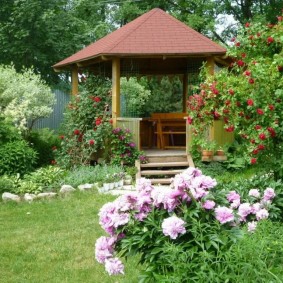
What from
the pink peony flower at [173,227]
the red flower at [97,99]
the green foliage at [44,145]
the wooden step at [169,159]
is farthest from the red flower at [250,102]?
the green foliage at [44,145]

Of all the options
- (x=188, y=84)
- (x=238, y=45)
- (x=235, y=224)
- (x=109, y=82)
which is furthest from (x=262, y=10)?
(x=235, y=224)

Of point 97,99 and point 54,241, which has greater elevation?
point 97,99

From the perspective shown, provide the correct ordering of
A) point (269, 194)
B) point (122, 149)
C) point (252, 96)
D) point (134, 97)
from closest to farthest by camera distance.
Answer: point (269, 194) → point (252, 96) → point (122, 149) → point (134, 97)

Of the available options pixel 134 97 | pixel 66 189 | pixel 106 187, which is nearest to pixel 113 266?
pixel 66 189

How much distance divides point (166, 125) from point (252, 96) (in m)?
7.83

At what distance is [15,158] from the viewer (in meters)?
10.4

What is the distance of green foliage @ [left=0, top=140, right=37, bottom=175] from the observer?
1032 centimetres

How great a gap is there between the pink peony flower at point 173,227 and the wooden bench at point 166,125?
9903 millimetres

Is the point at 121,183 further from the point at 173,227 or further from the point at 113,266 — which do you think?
the point at 173,227

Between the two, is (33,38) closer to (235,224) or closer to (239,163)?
(239,163)

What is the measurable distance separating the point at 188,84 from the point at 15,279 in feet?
34.5

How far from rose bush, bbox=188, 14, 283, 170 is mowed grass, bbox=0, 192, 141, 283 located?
1.98m

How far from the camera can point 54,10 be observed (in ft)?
60.7

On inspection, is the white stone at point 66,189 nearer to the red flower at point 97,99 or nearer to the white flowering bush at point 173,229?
the red flower at point 97,99
